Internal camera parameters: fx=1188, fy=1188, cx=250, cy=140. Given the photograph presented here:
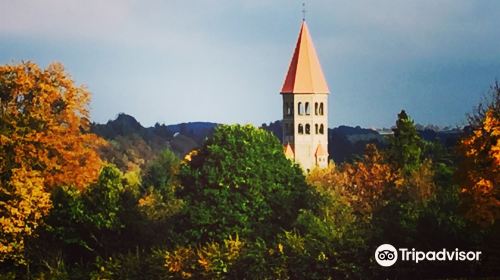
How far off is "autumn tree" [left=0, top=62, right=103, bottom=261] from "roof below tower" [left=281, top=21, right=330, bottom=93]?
18.9ft

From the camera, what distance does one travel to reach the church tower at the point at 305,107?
28.7 metres

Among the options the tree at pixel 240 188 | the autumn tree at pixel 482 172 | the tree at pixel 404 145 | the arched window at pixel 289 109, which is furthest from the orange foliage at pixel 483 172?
the arched window at pixel 289 109

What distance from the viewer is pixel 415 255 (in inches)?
744

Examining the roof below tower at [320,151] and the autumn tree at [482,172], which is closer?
the autumn tree at [482,172]

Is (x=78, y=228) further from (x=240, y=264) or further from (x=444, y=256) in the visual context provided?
(x=444, y=256)

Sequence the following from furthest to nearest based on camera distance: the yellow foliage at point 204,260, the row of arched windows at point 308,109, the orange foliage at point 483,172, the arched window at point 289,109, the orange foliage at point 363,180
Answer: the arched window at point 289,109, the row of arched windows at point 308,109, the orange foliage at point 363,180, the yellow foliage at point 204,260, the orange foliage at point 483,172

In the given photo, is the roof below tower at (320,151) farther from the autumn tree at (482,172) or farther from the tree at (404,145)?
the autumn tree at (482,172)

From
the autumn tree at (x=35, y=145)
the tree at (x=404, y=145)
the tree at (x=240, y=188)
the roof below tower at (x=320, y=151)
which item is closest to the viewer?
the tree at (x=240, y=188)

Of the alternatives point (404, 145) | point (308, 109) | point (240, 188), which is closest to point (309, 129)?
point (308, 109)

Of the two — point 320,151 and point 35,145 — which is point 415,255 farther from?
point 320,151

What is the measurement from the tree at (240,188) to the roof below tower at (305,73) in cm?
552

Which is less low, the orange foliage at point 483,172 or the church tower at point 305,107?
the church tower at point 305,107

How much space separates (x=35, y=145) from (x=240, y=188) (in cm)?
439

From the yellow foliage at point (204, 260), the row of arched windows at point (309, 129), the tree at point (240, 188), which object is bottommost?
the yellow foliage at point (204, 260)
